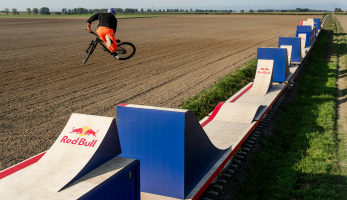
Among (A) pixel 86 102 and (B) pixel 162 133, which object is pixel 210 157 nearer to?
(B) pixel 162 133

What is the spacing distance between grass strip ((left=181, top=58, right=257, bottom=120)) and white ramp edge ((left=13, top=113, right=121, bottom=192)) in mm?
5525

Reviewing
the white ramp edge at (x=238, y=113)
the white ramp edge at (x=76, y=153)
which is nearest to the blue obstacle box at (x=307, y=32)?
the white ramp edge at (x=238, y=113)

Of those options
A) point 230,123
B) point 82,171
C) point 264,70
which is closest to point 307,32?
point 264,70

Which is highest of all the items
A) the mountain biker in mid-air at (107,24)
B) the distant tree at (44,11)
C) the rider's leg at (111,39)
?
the distant tree at (44,11)

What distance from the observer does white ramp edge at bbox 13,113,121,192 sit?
3311 millimetres

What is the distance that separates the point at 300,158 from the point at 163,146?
11.7ft

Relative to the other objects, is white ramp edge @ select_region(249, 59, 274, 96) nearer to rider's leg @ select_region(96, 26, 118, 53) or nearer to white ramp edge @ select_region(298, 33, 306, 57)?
rider's leg @ select_region(96, 26, 118, 53)

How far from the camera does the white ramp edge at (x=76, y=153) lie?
331 cm

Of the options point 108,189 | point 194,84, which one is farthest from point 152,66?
point 108,189

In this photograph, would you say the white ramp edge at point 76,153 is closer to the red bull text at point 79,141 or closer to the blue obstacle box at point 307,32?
the red bull text at point 79,141

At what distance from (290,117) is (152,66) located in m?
9.74

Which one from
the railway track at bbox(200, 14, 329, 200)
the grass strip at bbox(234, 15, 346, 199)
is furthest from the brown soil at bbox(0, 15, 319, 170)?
the grass strip at bbox(234, 15, 346, 199)

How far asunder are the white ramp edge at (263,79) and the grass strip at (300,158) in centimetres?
102

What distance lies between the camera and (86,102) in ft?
34.5
